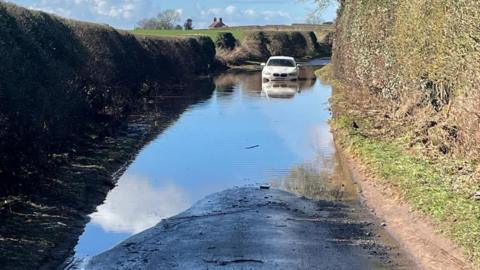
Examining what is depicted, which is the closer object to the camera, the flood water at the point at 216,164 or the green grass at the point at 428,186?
the green grass at the point at 428,186

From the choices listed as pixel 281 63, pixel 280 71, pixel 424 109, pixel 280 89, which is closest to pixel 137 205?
pixel 424 109

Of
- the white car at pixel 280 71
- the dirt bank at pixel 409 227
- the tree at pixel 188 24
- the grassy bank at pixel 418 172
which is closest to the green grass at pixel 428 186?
the grassy bank at pixel 418 172

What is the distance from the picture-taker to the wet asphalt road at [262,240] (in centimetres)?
815

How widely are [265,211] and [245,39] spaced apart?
2263 inches

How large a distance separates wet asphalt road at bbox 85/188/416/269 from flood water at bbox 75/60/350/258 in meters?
0.60

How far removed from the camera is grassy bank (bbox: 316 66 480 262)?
877cm

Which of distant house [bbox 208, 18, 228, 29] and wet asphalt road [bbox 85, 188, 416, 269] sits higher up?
distant house [bbox 208, 18, 228, 29]

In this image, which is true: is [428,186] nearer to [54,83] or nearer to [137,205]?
[137,205]

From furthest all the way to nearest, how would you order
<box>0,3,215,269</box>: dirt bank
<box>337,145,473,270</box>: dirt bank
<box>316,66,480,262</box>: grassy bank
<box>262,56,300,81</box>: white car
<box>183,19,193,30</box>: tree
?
<box>183,19,193,30</box>: tree → <box>262,56,300,81</box>: white car → <box>0,3,215,269</box>: dirt bank → <box>316,66,480,262</box>: grassy bank → <box>337,145,473,270</box>: dirt bank

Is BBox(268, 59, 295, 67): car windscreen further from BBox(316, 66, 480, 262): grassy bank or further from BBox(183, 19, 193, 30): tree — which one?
BBox(183, 19, 193, 30): tree

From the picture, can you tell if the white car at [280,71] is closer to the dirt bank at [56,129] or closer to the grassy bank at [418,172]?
the dirt bank at [56,129]

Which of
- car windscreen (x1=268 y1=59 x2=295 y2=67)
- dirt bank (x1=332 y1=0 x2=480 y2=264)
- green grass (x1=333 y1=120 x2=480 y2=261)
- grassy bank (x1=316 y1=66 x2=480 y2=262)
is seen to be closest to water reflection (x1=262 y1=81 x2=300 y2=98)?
car windscreen (x1=268 y1=59 x2=295 y2=67)

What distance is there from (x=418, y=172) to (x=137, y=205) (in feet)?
15.7

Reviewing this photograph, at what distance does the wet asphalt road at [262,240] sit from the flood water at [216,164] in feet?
1.96
